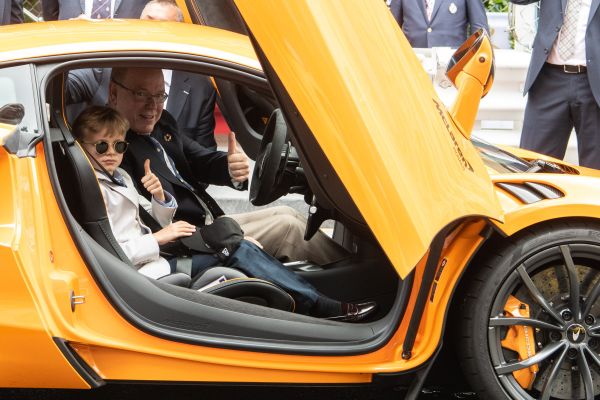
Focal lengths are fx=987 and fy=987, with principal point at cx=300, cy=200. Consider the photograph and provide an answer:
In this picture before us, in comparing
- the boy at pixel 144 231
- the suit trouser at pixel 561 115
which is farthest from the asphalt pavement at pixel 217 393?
the suit trouser at pixel 561 115

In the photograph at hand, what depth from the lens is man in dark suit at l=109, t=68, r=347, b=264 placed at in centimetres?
395

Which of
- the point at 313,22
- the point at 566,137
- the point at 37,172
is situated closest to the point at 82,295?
the point at 37,172

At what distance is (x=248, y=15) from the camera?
2777 mm

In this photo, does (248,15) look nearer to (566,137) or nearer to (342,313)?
(342,313)

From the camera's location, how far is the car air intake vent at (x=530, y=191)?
3375mm

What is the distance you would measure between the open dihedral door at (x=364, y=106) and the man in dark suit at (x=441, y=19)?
416cm

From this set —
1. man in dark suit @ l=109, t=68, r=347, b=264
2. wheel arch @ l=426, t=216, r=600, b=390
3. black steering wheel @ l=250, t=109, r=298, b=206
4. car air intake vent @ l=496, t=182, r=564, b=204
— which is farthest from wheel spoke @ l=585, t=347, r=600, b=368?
black steering wheel @ l=250, t=109, r=298, b=206

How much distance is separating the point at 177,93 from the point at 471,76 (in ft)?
6.96

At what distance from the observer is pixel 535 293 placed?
3.38m

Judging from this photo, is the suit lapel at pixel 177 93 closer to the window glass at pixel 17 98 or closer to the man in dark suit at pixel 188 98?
the man in dark suit at pixel 188 98

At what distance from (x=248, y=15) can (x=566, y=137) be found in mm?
3486

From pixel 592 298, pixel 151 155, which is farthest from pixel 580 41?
pixel 151 155

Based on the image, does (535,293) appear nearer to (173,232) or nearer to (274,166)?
(274,166)

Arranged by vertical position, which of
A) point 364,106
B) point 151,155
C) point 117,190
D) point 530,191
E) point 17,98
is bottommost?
point 151,155
